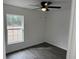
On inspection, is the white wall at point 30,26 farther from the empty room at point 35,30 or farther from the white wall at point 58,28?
the white wall at point 58,28

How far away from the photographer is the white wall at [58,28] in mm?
4034

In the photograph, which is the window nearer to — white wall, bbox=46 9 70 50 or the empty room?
the empty room

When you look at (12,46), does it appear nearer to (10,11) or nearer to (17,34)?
(17,34)

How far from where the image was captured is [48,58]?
10.3 feet

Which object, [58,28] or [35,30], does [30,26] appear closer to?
[35,30]

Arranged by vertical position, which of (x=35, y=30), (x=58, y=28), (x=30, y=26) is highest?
(x=30, y=26)

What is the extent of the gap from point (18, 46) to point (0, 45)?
3.45m

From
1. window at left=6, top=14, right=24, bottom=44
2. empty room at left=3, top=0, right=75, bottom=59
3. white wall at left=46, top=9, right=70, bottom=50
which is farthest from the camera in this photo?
white wall at left=46, top=9, right=70, bottom=50

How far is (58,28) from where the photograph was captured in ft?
14.8

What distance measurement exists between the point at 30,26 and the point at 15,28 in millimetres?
941

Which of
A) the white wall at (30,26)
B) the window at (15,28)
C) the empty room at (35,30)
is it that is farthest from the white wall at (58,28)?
the window at (15,28)

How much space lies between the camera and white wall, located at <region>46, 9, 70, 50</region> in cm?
403

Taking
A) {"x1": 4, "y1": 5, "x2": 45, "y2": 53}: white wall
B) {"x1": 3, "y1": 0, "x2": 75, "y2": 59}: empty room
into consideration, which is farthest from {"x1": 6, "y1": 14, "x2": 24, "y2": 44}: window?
{"x1": 4, "y1": 5, "x2": 45, "y2": 53}: white wall

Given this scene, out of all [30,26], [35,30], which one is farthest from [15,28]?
[35,30]
